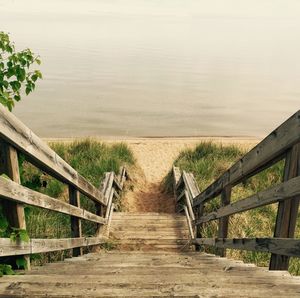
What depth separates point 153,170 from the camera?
44.7ft

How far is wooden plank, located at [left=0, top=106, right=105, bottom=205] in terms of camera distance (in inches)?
90.6

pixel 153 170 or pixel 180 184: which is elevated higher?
pixel 153 170

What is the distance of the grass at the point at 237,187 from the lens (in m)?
5.79

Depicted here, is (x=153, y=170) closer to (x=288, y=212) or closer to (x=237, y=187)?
(x=237, y=187)

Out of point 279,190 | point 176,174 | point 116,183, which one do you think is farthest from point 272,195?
point 176,174

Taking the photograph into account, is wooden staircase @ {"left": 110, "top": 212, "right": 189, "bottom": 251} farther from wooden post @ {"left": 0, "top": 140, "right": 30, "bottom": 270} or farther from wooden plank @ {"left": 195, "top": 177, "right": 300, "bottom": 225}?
wooden post @ {"left": 0, "top": 140, "right": 30, "bottom": 270}

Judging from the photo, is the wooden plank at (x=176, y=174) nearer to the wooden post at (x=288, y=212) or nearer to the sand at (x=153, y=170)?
the sand at (x=153, y=170)

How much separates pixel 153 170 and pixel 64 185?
5488 mm

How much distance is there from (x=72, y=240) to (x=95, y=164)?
548cm

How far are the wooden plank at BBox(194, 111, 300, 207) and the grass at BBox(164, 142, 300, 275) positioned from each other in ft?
6.08

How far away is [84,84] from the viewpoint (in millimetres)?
30984

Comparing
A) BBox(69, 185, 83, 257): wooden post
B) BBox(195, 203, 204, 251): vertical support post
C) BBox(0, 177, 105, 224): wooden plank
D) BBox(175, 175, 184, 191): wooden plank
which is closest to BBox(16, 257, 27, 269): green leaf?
BBox(0, 177, 105, 224): wooden plank

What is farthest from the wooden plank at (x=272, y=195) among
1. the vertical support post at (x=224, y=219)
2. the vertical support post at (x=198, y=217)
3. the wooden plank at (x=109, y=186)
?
the wooden plank at (x=109, y=186)

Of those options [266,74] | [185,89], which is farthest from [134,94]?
[266,74]
